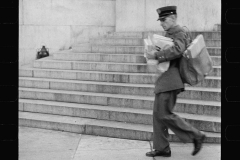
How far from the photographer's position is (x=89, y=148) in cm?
508

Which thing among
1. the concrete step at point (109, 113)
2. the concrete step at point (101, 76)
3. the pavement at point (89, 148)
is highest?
the concrete step at point (101, 76)

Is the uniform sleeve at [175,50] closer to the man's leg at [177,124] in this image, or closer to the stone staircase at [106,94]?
the man's leg at [177,124]

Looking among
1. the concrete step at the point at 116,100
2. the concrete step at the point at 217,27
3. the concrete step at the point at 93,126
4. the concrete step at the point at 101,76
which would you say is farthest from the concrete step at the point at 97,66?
the concrete step at the point at 217,27

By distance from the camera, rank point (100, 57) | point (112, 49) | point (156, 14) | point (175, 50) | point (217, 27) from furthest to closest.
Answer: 1. point (156, 14)
2. point (217, 27)
3. point (112, 49)
4. point (100, 57)
5. point (175, 50)

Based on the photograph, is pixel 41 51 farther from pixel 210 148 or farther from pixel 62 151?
pixel 210 148

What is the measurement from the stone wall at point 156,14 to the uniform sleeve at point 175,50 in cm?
566

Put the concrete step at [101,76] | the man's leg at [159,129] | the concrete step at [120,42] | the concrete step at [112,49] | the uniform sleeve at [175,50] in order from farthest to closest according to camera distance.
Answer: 1. the concrete step at [120,42]
2. the concrete step at [112,49]
3. the concrete step at [101,76]
4. the man's leg at [159,129]
5. the uniform sleeve at [175,50]

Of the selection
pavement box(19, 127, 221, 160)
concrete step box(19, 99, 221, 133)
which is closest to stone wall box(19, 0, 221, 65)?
concrete step box(19, 99, 221, 133)

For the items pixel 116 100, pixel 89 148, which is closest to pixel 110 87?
pixel 116 100

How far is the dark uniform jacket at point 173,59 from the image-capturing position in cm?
413

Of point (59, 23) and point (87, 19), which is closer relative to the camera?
point (59, 23)

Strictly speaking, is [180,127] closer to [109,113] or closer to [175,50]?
[175,50]

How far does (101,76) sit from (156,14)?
11.1 feet

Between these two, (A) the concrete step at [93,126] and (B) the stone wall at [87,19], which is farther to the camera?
(B) the stone wall at [87,19]
